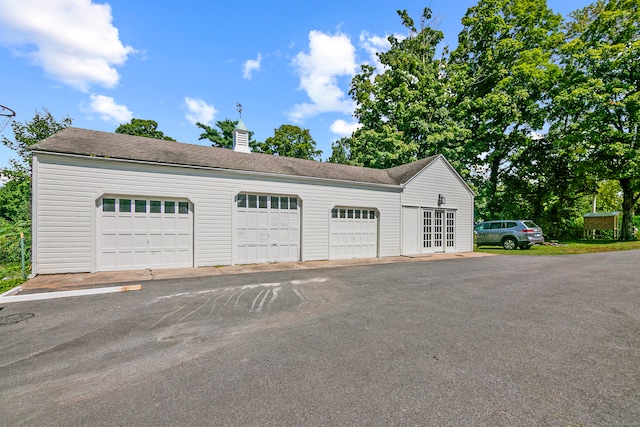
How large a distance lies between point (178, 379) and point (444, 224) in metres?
15.0

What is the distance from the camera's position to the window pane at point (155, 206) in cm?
934

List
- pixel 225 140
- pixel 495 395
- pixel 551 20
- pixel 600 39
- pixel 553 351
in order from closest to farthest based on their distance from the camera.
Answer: pixel 495 395
pixel 553 351
pixel 600 39
pixel 551 20
pixel 225 140

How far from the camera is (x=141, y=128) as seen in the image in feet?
109

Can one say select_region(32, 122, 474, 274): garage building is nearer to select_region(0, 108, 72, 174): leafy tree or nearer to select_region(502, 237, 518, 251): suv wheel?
select_region(502, 237, 518, 251): suv wheel

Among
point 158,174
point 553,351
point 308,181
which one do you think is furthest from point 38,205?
point 553,351

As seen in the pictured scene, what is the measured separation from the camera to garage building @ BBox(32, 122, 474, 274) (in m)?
8.26

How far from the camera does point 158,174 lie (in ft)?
30.7

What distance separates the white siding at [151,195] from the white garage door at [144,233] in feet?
0.87

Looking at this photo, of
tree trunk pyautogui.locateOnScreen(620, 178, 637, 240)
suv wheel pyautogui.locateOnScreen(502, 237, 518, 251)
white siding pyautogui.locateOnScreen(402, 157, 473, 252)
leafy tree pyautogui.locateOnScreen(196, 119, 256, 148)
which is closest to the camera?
white siding pyautogui.locateOnScreen(402, 157, 473, 252)

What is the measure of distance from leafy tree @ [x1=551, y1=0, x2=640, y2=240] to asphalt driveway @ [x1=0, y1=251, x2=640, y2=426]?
20.1 meters

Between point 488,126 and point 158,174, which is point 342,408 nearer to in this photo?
point 158,174

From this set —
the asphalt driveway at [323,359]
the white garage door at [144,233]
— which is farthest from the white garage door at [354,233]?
the asphalt driveway at [323,359]

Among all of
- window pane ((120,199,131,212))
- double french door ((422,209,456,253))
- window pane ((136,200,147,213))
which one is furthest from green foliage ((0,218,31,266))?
double french door ((422,209,456,253))

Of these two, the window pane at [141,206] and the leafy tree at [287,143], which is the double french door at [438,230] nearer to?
the window pane at [141,206]
